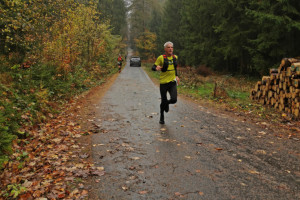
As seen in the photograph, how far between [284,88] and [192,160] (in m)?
5.85

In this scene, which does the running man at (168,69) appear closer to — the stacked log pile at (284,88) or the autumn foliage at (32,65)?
the autumn foliage at (32,65)

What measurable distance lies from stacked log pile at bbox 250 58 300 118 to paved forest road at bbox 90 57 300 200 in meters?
2.08

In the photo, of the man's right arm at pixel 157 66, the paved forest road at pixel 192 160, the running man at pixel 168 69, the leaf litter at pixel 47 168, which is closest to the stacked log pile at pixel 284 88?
the paved forest road at pixel 192 160

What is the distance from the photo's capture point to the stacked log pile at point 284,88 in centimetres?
753

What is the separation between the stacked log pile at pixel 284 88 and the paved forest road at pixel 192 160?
6.82ft

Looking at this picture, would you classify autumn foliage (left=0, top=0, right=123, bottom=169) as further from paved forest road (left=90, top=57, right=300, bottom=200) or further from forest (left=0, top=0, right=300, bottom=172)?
paved forest road (left=90, top=57, right=300, bottom=200)

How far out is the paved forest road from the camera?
11.0 ft

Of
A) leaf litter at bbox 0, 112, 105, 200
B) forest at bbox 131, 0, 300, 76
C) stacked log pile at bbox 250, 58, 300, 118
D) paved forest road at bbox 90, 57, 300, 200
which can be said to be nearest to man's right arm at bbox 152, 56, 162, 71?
paved forest road at bbox 90, 57, 300, 200

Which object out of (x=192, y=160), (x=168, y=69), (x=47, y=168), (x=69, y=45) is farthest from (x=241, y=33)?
(x=47, y=168)

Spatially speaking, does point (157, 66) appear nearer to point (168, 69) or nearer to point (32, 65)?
point (168, 69)

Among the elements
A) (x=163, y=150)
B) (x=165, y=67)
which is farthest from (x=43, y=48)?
(x=163, y=150)

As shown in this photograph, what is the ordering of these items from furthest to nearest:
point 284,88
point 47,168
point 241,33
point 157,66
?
1. point 241,33
2. point 284,88
3. point 157,66
4. point 47,168

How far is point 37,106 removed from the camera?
7.41 m

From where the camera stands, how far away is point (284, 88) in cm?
823
